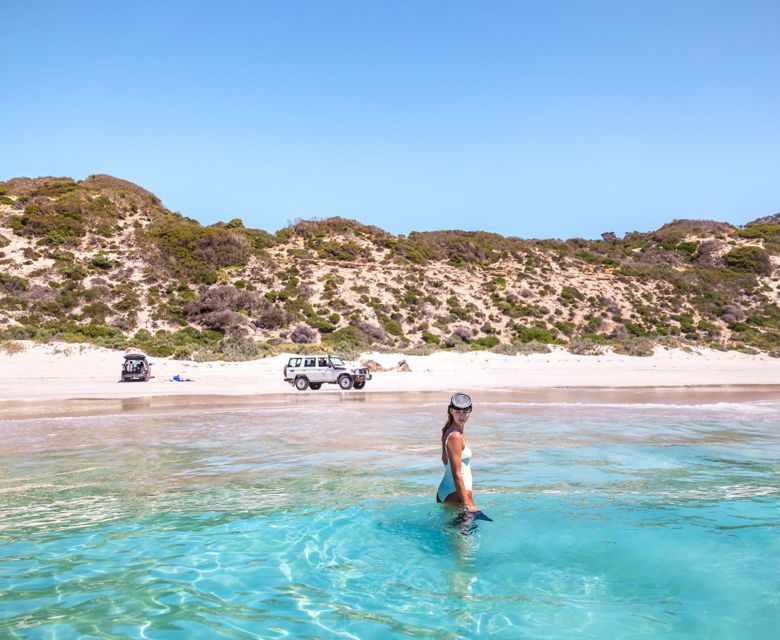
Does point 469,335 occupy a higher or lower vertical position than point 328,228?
lower

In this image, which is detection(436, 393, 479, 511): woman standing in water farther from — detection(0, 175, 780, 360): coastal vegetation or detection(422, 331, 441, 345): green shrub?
detection(422, 331, 441, 345): green shrub

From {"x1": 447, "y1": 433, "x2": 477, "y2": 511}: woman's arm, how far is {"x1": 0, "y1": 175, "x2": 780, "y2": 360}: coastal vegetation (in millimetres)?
32147

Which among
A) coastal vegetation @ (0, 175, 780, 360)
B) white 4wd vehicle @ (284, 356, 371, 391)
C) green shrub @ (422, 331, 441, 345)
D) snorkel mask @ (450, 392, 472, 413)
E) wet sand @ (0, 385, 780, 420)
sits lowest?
wet sand @ (0, 385, 780, 420)

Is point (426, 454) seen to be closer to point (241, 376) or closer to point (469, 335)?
point (241, 376)

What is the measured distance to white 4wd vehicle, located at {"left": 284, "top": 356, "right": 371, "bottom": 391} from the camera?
28094 millimetres

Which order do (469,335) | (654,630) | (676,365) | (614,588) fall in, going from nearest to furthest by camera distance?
(654,630), (614,588), (676,365), (469,335)

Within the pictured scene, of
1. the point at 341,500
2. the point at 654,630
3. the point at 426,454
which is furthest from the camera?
the point at 426,454

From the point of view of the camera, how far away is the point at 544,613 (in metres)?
5.57

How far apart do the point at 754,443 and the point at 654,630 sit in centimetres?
1038

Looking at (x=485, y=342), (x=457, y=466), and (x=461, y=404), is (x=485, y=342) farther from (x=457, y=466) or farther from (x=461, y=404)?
(x=461, y=404)

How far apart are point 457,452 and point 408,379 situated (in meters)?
25.0

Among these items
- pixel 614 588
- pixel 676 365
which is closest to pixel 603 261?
pixel 676 365

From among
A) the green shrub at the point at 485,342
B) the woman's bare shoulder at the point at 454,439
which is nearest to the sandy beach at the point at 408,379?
the green shrub at the point at 485,342

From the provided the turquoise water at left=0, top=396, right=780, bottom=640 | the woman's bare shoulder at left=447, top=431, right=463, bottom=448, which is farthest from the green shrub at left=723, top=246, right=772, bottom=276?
the woman's bare shoulder at left=447, top=431, right=463, bottom=448
